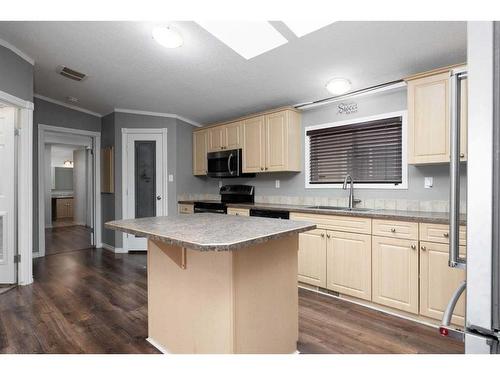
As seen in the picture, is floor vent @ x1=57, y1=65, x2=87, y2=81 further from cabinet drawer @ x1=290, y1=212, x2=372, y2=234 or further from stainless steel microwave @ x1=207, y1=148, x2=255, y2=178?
cabinet drawer @ x1=290, y1=212, x2=372, y2=234

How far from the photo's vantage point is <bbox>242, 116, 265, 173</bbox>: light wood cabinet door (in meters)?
3.82

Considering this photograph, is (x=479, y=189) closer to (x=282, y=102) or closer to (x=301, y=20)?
(x=301, y=20)

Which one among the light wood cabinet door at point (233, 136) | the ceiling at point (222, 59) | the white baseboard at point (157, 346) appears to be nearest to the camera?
the white baseboard at point (157, 346)

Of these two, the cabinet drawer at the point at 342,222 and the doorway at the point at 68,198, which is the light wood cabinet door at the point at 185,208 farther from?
the cabinet drawer at the point at 342,222

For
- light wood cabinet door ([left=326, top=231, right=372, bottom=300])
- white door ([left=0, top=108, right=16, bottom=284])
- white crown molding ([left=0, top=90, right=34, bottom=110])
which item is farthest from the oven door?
white door ([left=0, top=108, right=16, bottom=284])

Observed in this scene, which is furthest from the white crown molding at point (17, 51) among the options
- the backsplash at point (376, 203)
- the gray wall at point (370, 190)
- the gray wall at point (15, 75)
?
Result: the backsplash at point (376, 203)

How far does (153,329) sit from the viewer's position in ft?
6.47

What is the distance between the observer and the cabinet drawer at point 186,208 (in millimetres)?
4595

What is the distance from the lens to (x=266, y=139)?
376cm

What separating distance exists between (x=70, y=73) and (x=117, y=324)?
3.01 m

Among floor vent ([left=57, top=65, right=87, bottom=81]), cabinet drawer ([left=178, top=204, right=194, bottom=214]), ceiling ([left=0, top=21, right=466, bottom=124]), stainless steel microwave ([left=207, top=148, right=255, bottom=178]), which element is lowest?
cabinet drawer ([left=178, top=204, right=194, bottom=214])

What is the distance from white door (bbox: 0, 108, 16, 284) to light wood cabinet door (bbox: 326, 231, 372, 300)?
3.39m

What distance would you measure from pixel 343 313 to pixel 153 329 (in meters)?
1.54

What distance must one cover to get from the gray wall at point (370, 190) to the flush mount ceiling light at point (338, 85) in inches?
14.1
